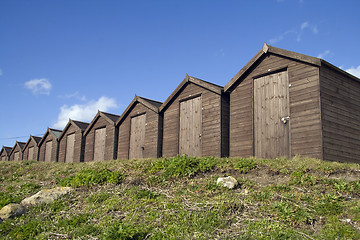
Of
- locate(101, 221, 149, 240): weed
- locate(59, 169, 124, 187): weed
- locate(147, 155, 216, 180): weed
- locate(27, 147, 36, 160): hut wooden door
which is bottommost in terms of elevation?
locate(101, 221, 149, 240): weed

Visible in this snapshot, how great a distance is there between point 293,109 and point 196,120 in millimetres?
6807

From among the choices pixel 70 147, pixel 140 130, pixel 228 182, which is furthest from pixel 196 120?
pixel 70 147

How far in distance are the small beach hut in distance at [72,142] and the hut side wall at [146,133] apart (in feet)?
22.1

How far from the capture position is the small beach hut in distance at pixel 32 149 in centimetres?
4322

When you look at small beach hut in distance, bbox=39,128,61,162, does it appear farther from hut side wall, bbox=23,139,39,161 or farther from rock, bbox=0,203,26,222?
rock, bbox=0,203,26,222

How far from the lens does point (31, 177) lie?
1698 cm

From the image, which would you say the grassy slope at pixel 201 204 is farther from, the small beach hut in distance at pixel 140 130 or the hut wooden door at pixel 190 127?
the small beach hut in distance at pixel 140 130

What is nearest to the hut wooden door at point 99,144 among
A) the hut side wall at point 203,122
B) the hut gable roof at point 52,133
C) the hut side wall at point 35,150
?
the hut side wall at point 203,122

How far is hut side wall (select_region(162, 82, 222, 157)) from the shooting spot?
20297 mm

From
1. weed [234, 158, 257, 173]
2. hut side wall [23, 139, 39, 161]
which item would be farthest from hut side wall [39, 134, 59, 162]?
weed [234, 158, 257, 173]

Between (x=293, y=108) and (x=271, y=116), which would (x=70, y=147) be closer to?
(x=271, y=116)

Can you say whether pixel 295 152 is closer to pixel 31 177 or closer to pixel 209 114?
pixel 209 114

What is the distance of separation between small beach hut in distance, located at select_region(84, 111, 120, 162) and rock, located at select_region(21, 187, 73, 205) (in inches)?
642

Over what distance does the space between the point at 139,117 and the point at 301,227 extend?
64.1ft
